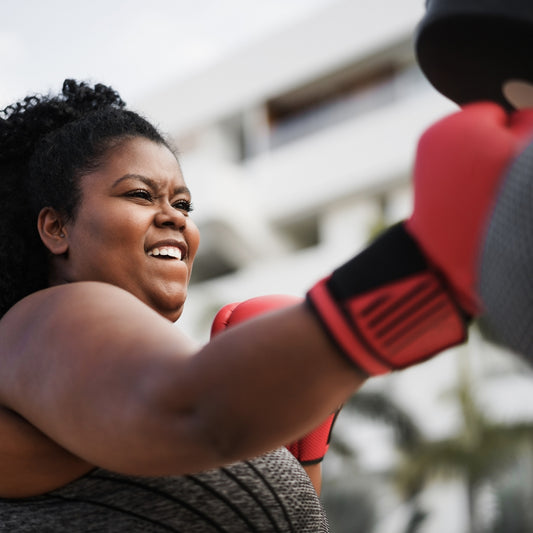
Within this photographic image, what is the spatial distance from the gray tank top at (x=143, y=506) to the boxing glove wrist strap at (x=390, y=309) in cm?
48

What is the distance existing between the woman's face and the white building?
57.8 feet

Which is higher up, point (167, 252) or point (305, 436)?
point (167, 252)

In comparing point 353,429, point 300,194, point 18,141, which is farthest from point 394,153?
point 18,141

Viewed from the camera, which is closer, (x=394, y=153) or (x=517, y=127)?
(x=517, y=127)

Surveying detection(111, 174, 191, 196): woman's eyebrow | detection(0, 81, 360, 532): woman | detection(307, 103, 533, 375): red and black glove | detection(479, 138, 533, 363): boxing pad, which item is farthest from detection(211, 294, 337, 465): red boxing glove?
detection(479, 138, 533, 363): boxing pad

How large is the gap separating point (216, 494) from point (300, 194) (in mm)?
20515

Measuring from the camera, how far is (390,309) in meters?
0.95

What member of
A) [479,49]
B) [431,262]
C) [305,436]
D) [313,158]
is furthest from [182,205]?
[313,158]

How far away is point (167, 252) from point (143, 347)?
0.54m

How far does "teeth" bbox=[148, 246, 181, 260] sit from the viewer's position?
1.55 m

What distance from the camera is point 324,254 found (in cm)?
2022

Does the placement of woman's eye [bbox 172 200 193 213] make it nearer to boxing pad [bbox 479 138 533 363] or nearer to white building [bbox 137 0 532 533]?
boxing pad [bbox 479 138 533 363]

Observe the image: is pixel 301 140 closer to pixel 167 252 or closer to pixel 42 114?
pixel 42 114

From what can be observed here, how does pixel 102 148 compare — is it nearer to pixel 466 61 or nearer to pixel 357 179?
pixel 466 61
